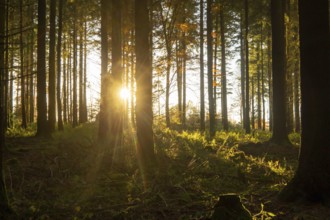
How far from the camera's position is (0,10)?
9133mm

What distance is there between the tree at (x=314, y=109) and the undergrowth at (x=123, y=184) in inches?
30.0

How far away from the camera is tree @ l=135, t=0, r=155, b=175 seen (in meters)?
9.21

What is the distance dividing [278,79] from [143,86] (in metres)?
8.08

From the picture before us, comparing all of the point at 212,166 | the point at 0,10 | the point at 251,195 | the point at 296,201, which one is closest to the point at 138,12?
the point at 0,10

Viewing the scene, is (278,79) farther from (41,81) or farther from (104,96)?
(41,81)

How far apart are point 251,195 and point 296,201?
0.87 m

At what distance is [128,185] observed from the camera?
23.4 ft

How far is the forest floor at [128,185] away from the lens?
541 cm

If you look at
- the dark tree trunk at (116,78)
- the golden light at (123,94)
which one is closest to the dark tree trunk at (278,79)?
the golden light at (123,94)

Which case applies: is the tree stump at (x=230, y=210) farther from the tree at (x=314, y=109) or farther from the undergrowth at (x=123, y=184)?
the tree at (x=314, y=109)

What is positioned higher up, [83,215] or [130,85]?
[130,85]

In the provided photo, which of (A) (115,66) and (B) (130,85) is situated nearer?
(A) (115,66)

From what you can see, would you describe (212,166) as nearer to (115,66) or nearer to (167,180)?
(167,180)

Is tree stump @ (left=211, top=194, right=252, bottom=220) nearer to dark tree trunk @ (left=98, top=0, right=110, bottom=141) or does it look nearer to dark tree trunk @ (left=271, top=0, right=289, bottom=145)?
dark tree trunk @ (left=98, top=0, right=110, bottom=141)
